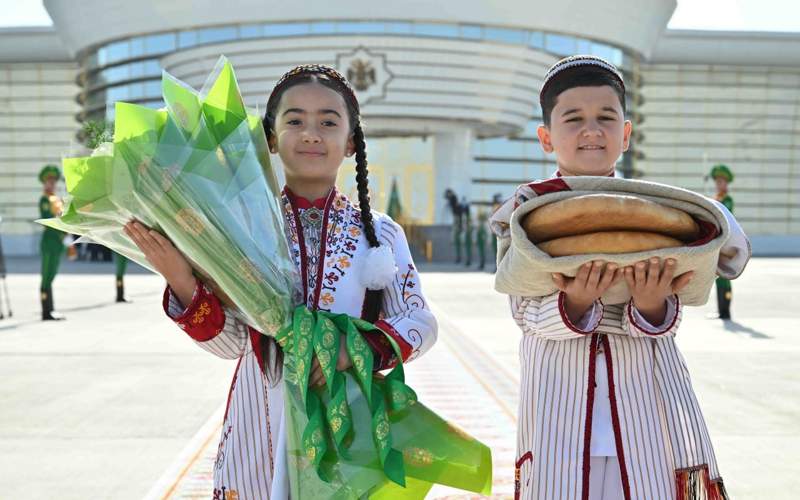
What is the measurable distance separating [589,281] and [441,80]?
3073 cm

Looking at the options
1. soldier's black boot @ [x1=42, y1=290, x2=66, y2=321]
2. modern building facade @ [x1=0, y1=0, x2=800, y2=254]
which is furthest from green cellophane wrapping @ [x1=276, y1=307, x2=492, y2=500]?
modern building facade @ [x1=0, y1=0, x2=800, y2=254]

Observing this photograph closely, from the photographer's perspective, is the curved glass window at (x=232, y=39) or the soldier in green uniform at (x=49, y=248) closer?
the soldier in green uniform at (x=49, y=248)

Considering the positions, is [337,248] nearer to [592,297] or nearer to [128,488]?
[592,297]

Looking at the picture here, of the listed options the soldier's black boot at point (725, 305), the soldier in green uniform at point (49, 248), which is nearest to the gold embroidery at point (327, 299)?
the soldier in green uniform at point (49, 248)

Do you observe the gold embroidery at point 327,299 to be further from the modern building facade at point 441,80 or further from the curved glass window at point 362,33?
the curved glass window at point 362,33

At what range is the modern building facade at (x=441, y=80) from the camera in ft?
103

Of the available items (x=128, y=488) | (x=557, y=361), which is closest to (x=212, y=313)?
(x=557, y=361)

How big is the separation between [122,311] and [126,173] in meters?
10.0

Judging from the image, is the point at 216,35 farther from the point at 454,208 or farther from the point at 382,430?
the point at 382,430

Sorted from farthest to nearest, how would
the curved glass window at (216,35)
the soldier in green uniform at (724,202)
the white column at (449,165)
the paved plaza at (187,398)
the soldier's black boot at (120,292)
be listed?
1. the white column at (449,165)
2. the curved glass window at (216,35)
3. the soldier's black boot at (120,292)
4. the soldier in green uniform at (724,202)
5. the paved plaza at (187,398)

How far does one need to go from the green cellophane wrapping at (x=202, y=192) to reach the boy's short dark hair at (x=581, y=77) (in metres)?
0.70

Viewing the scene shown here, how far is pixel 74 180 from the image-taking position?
1640 millimetres

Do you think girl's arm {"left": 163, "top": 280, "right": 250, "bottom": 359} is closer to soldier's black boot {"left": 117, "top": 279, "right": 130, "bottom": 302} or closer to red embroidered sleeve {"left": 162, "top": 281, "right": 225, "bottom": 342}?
red embroidered sleeve {"left": 162, "top": 281, "right": 225, "bottom": 342}

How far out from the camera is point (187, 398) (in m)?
Answer: 5.39
